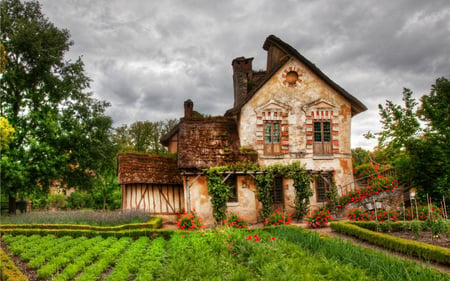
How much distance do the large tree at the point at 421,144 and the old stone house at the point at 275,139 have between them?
2732 millimetres

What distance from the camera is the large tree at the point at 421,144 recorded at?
15617 millimetres

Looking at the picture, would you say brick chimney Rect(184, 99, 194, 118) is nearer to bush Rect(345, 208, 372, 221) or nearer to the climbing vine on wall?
the climbing vine on wall

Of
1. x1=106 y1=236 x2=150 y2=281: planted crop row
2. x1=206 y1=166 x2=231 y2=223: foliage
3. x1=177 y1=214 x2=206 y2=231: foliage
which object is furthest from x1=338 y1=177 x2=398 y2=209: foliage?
x1=106 y1=236 x2=150 y2=281: planted crop row

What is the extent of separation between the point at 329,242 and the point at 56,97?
19.2 metres

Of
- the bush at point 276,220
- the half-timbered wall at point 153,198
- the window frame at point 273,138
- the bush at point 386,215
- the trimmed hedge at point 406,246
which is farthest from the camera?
the half-timbered wall at point 153,198

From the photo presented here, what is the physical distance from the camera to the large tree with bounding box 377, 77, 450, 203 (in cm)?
1562

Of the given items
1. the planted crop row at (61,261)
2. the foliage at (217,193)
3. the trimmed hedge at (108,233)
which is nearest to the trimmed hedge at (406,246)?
the foliage at (217,193)

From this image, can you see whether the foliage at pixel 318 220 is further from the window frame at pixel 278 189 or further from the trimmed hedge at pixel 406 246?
the window frame at pixel 278 189

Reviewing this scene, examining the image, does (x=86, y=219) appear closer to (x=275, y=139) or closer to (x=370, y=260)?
(x=275, y=139)

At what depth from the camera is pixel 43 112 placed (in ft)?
64.8

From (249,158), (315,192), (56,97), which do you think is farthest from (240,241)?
(56,97)

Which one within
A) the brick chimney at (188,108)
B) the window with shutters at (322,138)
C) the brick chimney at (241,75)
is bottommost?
the window with shutters at (322,138)

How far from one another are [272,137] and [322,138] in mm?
3049

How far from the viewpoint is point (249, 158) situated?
18.8 m
